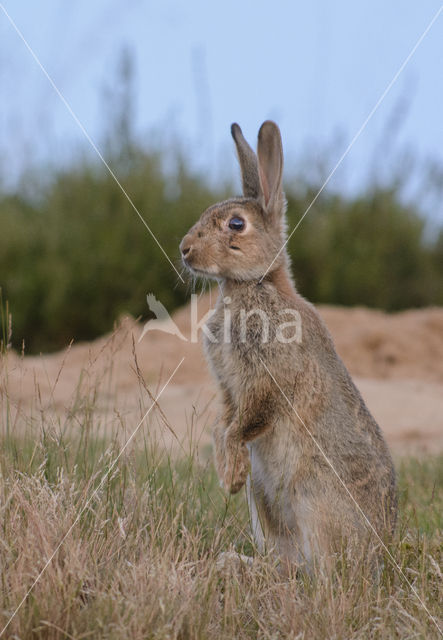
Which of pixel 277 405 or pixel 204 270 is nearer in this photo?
pixel 277 405

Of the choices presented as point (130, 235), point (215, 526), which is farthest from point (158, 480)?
point (130, 235)

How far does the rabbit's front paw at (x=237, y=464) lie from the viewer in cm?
A: 342

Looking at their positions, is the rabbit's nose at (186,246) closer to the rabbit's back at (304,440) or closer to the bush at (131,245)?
the rabbit's back at (304,440)

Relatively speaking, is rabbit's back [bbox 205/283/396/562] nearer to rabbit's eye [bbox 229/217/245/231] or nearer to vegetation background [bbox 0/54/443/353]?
rabbit's eye [bbox 229/217/245/231]

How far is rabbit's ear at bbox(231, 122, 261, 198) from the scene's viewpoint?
385cm

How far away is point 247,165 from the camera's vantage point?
3.89m

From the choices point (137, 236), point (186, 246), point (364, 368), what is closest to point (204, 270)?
point (186, 246)

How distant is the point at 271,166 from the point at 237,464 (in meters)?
1.29

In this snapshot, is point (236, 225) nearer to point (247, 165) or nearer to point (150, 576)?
point (247, 165)

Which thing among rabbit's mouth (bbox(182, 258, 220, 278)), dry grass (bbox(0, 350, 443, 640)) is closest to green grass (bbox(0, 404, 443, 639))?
dry grass (bbox(0, 350, 443, 640))

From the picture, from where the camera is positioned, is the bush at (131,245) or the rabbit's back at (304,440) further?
the bush at (131,245)

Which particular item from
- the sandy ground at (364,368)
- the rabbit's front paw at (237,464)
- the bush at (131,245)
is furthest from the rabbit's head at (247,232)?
the bush at (131,245)

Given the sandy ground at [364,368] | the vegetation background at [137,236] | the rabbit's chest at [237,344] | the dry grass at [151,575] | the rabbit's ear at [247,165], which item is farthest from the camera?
the vegetation background at [137,236]

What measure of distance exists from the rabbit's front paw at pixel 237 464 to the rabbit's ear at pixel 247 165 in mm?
1163
